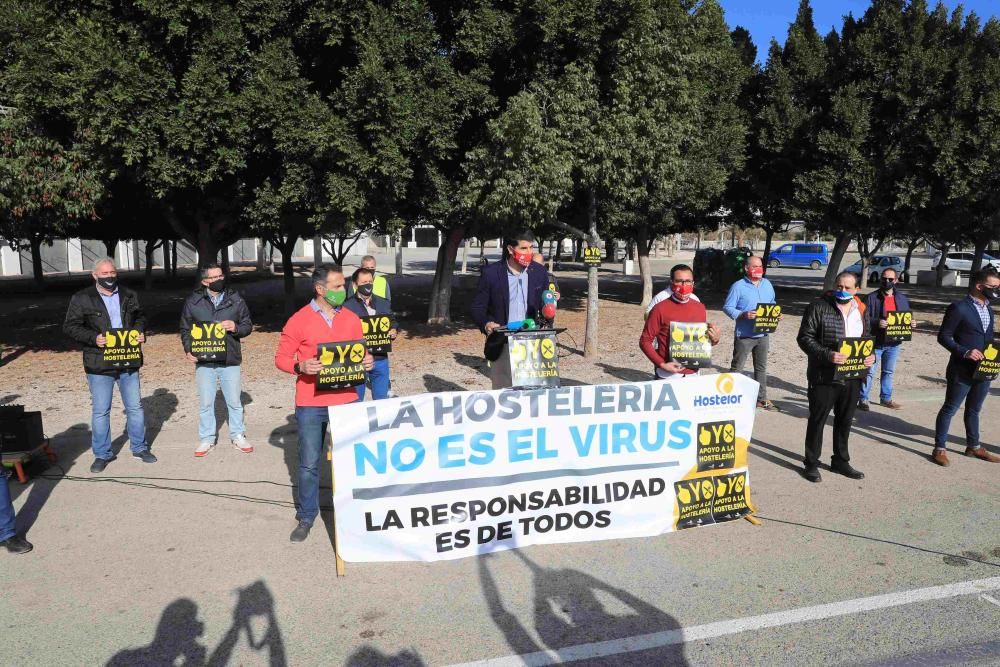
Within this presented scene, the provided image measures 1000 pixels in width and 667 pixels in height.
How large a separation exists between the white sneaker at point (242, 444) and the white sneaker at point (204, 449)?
237 mm

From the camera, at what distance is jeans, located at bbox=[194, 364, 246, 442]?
7.00 m

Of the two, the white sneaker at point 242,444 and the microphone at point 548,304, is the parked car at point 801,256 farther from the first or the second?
the white sneaker at point 242,444

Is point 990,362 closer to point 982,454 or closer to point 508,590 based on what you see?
point 982,454

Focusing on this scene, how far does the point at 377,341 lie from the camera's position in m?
7.66

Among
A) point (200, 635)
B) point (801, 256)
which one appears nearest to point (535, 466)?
point (200, 635)

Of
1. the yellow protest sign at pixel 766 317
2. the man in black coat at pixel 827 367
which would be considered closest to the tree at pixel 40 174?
the yellow protest sign at pixel 766 317

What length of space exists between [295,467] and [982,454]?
6.80m

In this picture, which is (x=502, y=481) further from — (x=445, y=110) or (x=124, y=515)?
(x=445, y=110)

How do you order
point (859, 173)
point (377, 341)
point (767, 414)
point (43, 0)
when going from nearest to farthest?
point (377, 341), point (767, 414), point (43, 0), point (859, 173)

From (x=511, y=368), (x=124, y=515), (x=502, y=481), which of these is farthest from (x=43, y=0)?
(x=502, y=481)

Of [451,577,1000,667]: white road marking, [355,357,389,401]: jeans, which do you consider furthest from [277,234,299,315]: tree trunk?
[451,577,1000,667]: white road marking

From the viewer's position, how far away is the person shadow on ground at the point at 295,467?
5.52m

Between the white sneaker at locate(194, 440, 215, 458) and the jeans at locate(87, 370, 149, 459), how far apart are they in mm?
482

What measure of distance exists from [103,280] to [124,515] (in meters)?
2.30
